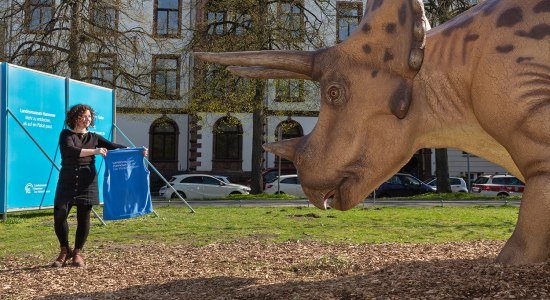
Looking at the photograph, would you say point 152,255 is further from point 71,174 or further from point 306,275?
point 306,275

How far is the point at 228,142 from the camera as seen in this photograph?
3594cm

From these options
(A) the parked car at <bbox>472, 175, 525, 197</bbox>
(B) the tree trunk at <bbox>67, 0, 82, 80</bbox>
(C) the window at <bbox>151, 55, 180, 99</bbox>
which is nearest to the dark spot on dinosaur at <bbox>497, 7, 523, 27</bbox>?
(B) the tree trunk at <bbox>67, 0, 82, 80</bbox>

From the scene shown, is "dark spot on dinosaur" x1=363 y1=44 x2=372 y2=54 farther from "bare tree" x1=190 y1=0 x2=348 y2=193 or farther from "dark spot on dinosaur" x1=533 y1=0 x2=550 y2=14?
"bare tree" x1=190 y1=0 x2=348 y2=193

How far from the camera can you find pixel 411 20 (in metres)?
3.26

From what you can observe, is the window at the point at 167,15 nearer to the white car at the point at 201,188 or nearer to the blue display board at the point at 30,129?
the white car at the point at 201,188

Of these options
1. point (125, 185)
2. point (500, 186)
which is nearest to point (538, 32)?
point (125, 185)

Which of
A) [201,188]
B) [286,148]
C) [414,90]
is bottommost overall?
[201,188]

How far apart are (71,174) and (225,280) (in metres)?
2.13

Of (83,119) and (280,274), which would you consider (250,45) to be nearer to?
(83,119)

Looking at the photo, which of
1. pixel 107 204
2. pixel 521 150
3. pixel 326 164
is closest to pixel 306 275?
pixel 326 164

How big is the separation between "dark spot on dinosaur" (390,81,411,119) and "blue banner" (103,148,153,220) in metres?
6.27

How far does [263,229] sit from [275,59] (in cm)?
562

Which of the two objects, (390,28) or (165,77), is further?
(165,77)

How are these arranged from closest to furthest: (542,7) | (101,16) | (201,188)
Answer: (542,7)
(101,16)
(201,188)
